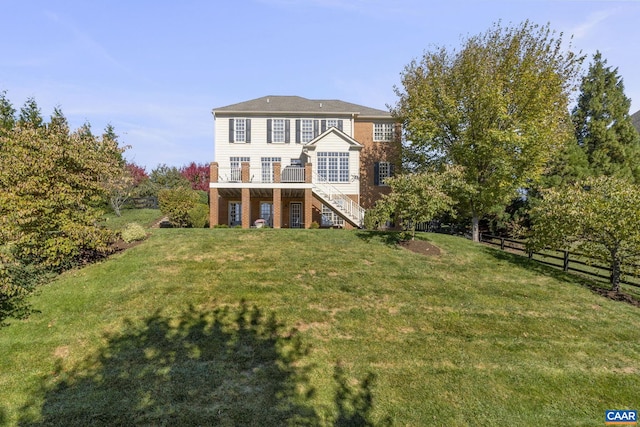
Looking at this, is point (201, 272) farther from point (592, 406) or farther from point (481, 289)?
point (592, 406)

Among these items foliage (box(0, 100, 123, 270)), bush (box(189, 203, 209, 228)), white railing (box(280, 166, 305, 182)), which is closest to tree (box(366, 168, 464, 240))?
white railing (box(280, 166, 305, 182))

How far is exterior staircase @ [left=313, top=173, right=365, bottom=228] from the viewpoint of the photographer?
68.8 ft

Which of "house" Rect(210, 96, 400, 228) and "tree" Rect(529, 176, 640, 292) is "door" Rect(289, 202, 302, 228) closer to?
"house" Rect(210, 96, 400, 228)

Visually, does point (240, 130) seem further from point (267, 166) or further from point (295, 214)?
point (295, 214)

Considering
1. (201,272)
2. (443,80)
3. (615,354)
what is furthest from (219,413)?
(443,80)

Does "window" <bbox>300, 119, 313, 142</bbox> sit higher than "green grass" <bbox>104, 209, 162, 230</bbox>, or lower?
higher

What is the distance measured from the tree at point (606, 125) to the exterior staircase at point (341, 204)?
15962 mm

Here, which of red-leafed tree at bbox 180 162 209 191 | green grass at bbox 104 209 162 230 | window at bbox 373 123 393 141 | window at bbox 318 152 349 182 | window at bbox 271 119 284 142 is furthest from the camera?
red-leafed tree at bbox 180 162 209 191

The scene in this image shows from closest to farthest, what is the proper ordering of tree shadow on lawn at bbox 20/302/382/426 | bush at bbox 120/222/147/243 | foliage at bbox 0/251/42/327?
1. tree shadow on lawn at bbox 20/302/382/426
2. foliage at bbox 0/251/42/327
3. bush at bbox 120/222/147/243

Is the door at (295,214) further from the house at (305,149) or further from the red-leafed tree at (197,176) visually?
the red-leafed tree at (197,176)

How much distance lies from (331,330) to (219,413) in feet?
10.8

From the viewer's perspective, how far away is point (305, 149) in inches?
952

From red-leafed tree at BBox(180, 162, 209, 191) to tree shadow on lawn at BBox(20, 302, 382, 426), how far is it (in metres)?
31.6

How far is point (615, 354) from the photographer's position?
7512mm
